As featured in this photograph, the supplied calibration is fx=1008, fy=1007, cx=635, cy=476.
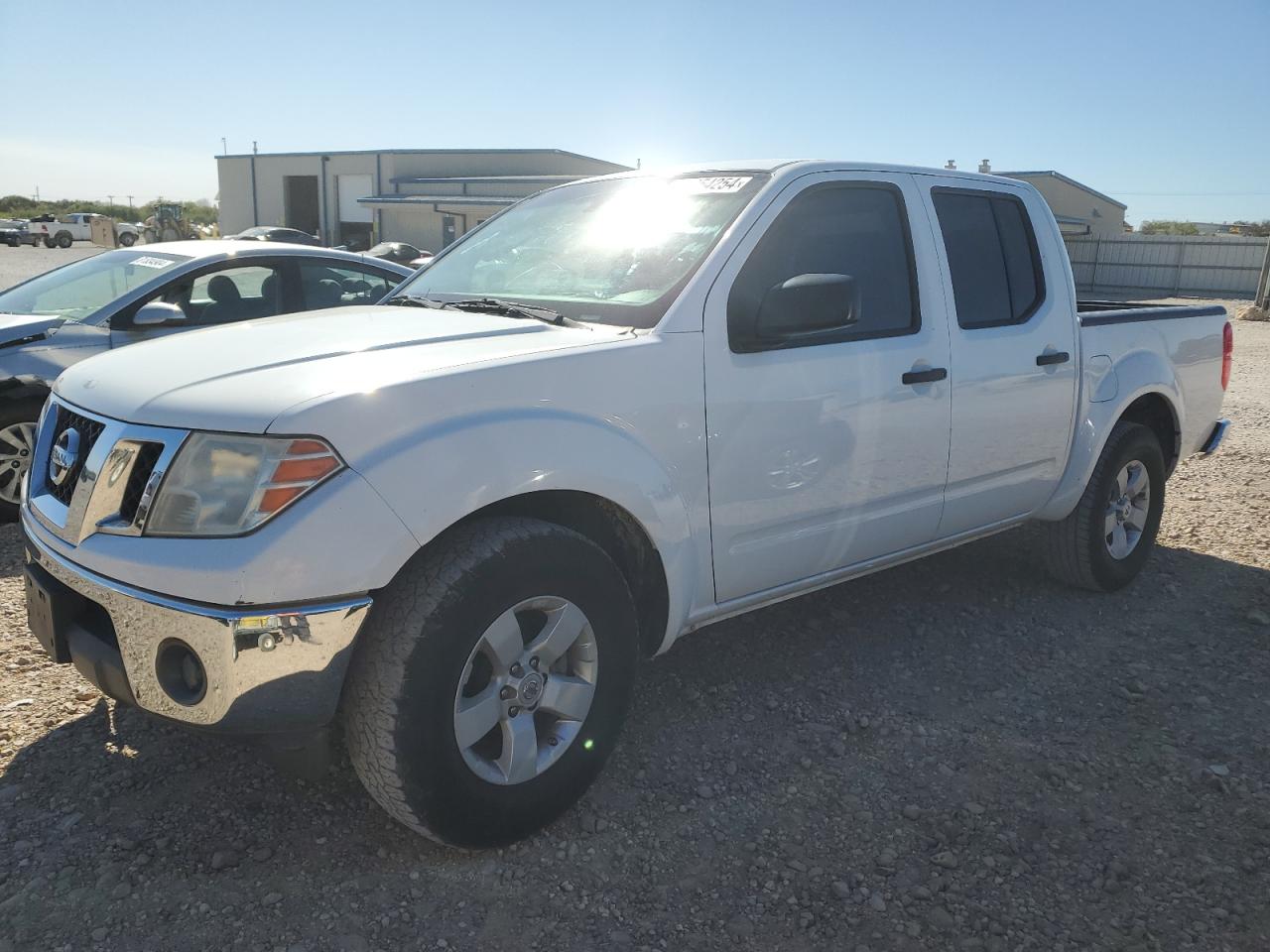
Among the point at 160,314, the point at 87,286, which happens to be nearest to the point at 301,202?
A: the point at 87,286

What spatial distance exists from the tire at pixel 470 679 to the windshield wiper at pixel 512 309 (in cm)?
76

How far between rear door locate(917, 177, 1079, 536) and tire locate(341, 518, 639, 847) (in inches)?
71.3

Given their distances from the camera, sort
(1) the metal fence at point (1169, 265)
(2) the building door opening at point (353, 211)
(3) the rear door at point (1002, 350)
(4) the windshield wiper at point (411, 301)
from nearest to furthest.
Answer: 1. (4) the windshield wiper at point (411, 301)
2. (3) the rear door at point (1002, 350)
3. (1) the metal fence at point (1169, 265)
4. (2) the building door opening at point (353, 211)

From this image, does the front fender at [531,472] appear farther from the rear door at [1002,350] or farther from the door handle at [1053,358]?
the door handle at [1053,358]

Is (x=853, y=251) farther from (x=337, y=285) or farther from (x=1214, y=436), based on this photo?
(x=337, y=285)

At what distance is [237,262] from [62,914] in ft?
14.5

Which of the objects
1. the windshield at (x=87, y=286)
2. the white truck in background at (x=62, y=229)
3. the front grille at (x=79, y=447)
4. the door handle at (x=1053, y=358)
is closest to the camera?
the front grille at (x=79, y=447)

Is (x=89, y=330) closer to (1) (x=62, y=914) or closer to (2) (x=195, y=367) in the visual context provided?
(2) (x=195, y=367)

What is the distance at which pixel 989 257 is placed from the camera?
165 inches

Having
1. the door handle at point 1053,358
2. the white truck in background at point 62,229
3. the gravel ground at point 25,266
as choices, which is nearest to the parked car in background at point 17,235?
the white truck in background at point 62,229

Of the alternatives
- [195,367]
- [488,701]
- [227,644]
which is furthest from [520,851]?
[195,367]

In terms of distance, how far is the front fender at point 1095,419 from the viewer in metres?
4.56

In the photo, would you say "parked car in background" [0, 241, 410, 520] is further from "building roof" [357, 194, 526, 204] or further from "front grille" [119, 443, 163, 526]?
"building roof" [357, 194, 526, 204]

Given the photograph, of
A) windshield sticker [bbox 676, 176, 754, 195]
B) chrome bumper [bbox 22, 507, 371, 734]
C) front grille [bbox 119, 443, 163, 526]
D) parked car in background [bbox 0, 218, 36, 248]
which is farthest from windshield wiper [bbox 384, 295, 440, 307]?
parked car in background [bbox 0, 218, 36, 248]
